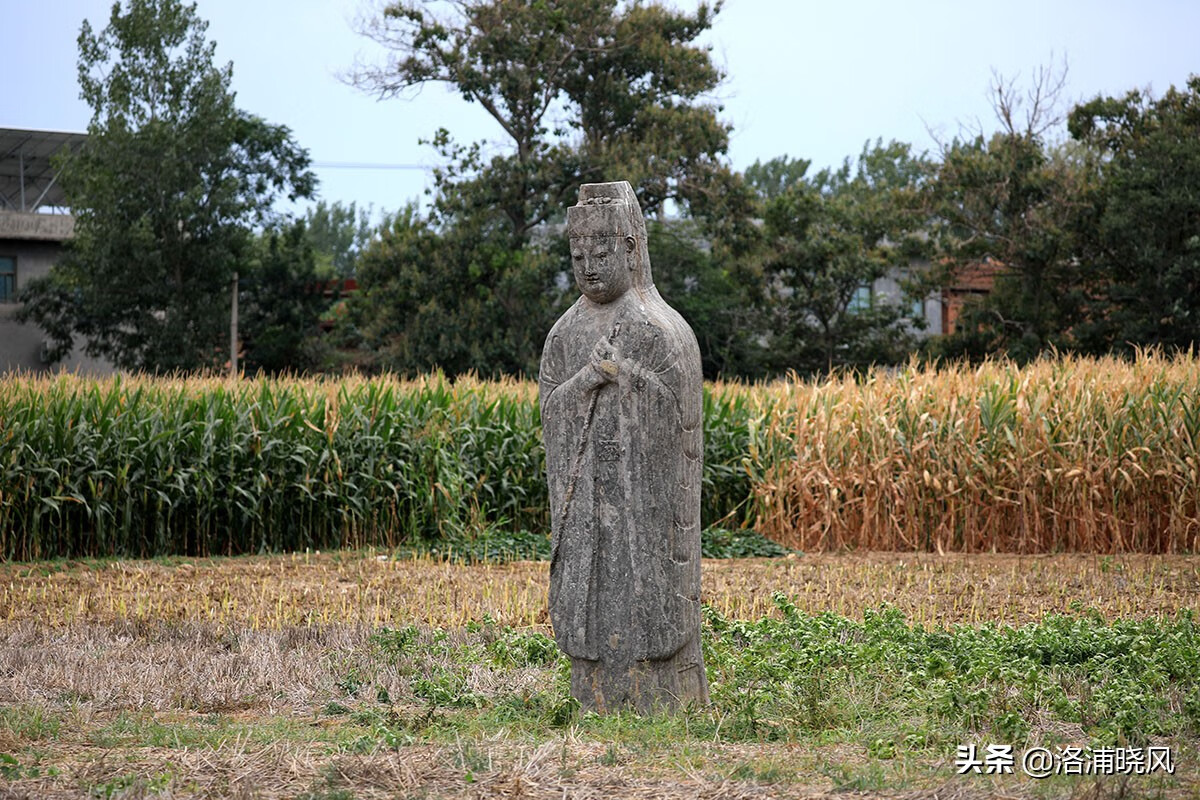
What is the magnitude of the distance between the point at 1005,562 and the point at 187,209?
2700 cm

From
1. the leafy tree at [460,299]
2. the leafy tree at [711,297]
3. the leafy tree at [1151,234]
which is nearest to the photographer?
the leafy tree at [1151,234]

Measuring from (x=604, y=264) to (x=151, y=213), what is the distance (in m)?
31.1

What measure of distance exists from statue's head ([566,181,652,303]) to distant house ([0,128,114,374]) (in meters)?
32.6

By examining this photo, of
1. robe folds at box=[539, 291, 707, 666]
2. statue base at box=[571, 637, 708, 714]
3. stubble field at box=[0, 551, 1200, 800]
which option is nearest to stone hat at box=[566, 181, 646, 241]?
robe folds at box=[539, 291, 707, 666]

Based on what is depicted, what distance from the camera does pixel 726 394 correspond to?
1873 cm

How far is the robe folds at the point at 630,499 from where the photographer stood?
7188mm

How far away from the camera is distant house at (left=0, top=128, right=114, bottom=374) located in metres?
37.8

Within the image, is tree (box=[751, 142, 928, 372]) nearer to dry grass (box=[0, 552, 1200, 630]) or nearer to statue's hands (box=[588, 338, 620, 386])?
dry grass (box=[0, 552, 1200, 630])

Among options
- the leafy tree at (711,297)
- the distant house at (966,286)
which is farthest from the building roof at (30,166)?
the distant house at (966,286)

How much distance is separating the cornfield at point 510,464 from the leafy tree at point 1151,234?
14.2 metres

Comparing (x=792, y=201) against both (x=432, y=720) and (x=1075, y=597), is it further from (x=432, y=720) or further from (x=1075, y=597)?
(x=432, y=720)

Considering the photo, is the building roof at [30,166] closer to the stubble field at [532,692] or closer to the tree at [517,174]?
the tree at [517,174]

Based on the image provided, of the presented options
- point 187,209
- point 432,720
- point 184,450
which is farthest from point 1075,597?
point 187,209

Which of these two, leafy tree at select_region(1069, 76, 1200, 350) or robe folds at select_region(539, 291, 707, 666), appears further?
leafy tree at select_region(1069, 76, 1200, 350)
